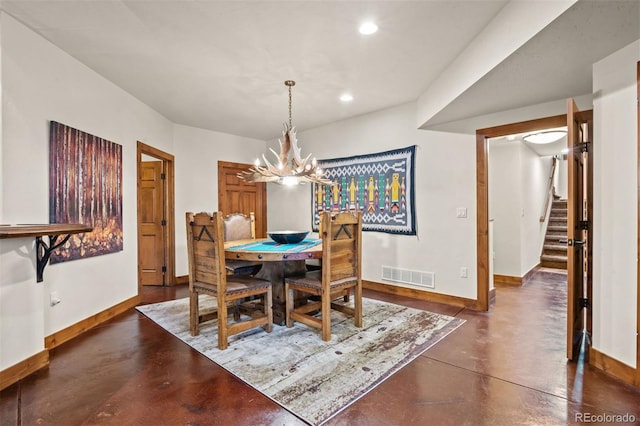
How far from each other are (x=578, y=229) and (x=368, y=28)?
2.19 meters

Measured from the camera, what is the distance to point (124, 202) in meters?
3.49

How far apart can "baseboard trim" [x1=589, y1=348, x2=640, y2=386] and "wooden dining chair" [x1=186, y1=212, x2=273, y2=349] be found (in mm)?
2425

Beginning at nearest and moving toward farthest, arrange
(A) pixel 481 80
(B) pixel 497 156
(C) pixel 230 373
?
(C) pixel 230 373 < (A) pixel 481 80 < (B) pixel 497 156

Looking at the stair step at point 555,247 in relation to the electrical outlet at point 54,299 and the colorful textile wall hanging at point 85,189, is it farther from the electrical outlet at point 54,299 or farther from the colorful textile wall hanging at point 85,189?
the electrical outlet at point 54,299

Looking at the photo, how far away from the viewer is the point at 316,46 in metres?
2.51

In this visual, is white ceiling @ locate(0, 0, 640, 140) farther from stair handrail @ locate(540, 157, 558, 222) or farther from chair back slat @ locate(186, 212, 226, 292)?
stair handrail @ locate(540, 157, 558, 222)

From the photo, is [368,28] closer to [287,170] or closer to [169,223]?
[287,170]

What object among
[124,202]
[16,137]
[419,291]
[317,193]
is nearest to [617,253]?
[419,291]

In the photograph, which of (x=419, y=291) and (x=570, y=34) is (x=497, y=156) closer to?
(x=419, y=291)

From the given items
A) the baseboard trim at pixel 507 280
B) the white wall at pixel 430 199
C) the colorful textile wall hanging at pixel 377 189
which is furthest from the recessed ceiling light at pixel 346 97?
the baseboard trim at pixel 507 280

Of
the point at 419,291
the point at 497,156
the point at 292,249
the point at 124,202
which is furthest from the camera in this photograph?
the point at 497,156

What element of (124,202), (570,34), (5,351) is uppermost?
(570,34)

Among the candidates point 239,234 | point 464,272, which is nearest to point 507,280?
point 464,272

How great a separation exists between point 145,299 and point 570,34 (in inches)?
185
